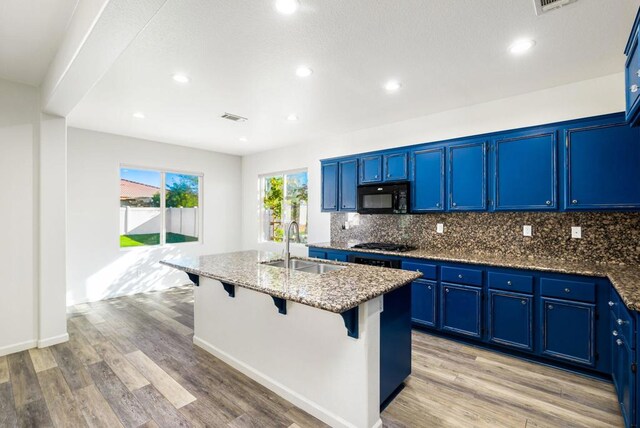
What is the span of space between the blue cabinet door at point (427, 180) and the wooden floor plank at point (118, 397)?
11.0 feet

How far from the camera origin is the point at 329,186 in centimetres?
470

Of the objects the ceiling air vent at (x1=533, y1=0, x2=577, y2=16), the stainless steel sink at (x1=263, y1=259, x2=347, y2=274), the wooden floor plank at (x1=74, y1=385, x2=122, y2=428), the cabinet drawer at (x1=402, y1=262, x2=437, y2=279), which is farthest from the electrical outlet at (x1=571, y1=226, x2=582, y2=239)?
the wooden floor plank at (x1=74, y1=385, x2=122, y2=428)

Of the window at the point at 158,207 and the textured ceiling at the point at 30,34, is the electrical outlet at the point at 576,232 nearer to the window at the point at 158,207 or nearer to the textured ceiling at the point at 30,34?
the textured ceiling at the point at 30,34

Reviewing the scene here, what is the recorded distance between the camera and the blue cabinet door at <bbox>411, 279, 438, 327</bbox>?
3283mm

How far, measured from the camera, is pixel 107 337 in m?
3.35

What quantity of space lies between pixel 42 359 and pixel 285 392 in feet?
8.24

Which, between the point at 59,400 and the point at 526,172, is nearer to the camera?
the point at 59,400

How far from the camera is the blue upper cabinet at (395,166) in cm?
386

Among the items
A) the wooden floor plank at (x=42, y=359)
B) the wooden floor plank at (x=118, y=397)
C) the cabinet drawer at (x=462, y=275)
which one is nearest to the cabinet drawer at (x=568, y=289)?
the cabinet drawer at (x=462, y=275)

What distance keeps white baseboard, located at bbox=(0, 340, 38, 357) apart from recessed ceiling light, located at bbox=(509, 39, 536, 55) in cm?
531

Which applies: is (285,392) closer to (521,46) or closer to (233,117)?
(521,46)

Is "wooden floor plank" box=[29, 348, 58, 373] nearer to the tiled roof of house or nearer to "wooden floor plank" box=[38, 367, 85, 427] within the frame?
"wooden floor plank" box=[38, 367, 85, 427]

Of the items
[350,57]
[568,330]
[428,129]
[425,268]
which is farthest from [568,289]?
[350,57]

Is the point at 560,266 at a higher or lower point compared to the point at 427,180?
lower
